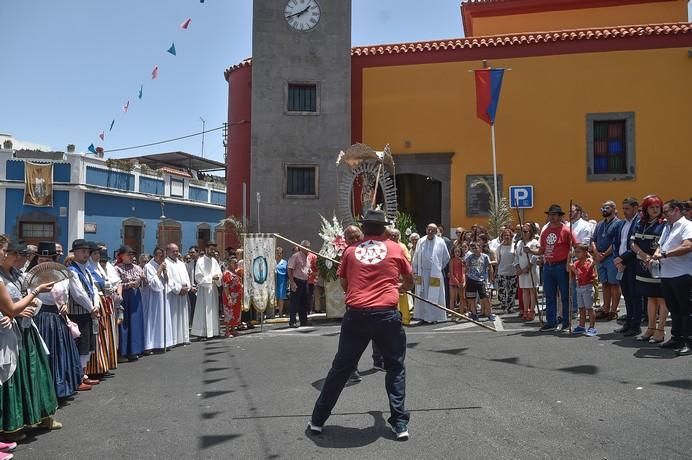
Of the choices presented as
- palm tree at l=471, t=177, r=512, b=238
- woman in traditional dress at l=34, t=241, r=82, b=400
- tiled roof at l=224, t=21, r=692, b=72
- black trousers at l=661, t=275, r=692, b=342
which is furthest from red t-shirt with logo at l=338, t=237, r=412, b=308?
tiled roof at l=224, t=21, r=692, b=72

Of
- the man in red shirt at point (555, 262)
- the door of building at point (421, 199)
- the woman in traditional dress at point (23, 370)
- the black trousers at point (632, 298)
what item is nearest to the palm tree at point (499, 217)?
the door of building at point (421, 199)

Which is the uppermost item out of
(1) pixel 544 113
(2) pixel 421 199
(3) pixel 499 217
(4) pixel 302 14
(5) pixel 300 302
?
(4) pixel 302 14

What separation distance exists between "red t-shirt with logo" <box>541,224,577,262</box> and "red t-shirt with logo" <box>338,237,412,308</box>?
4.53 m

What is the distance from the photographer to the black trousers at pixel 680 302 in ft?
23.2

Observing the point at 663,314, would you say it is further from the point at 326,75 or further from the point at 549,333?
the point at 326,75

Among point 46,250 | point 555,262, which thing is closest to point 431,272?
point 555,262

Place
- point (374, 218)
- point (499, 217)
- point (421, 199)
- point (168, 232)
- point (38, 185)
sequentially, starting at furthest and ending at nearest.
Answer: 1. point (168, 232)
2. point (38, 185)
3. point (421, 199)
4. point (499, 217)
5. point (374, 218)

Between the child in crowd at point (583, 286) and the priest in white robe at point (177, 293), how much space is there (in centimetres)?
621

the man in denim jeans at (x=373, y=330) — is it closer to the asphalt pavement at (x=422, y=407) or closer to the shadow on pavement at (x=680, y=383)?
the asphalt pavement at (x=422, y=407)

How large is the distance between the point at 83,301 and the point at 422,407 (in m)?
3.89

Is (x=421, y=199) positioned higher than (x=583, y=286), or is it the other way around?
(x=421, y=199)

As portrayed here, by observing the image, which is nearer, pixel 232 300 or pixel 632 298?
pixel 632 298

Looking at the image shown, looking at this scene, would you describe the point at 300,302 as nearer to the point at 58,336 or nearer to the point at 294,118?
the point at 58,336

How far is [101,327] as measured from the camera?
7566mm
